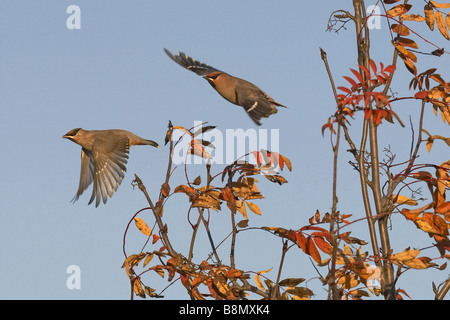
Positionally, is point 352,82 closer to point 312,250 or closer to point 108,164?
point 312,250

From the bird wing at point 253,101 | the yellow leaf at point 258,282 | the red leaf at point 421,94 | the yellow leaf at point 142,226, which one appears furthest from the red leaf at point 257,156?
the bird wing at point 253,101

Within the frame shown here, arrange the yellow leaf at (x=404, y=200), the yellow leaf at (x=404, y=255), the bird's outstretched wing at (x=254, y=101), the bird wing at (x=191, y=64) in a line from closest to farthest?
the yellow leaf at (x=404, y=255)
the yellow leaf at (x=404, y=200)
the bird's outstretched wing at (x=254, y=101)
the bird wing at (x=191, y=64)

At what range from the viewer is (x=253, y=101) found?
15.3 feet

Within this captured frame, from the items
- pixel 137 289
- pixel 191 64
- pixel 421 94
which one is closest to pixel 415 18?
pixel 421 94

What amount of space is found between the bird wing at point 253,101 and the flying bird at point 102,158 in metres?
1.39

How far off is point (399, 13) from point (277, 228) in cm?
156

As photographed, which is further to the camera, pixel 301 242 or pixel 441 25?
pixel 441 25

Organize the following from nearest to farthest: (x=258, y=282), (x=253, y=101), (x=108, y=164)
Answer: (x=258, y=282) < (x=253, y=101) < (x=108, y=164)

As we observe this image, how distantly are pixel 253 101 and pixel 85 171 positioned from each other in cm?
205

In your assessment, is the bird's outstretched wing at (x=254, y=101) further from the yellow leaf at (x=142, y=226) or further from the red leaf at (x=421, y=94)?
the yellow leaf at (x=142, y=226)

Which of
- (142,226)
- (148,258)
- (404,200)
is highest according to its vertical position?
(404,200)

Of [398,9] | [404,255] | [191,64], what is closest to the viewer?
[404,255]

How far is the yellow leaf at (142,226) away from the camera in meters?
3.22
